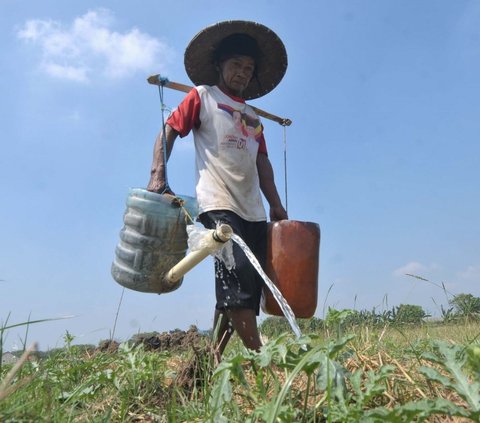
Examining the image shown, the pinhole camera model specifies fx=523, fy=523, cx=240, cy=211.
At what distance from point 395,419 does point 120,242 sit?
250cm

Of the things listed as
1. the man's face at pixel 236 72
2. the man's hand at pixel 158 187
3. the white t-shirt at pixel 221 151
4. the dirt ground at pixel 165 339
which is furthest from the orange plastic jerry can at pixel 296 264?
the dirt ground at pixel 165 339

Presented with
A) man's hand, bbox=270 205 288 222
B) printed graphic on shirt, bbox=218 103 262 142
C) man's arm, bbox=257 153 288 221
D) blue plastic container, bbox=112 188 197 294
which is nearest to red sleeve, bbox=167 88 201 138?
printed graphic on shirt, bbox=218 103 262 142

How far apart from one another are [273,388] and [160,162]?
186 centimetres

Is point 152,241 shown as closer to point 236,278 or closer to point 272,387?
point 236,278

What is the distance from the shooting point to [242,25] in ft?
12.1

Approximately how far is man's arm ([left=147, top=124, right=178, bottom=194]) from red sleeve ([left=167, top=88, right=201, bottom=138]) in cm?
5

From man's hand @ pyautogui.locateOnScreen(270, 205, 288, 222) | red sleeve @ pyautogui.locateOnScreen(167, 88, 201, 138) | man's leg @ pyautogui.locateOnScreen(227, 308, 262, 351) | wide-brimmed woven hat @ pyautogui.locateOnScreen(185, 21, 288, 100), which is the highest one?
wide-brimmed woven hat @ pyautogui.locateOnScreen(185, 21, 288, 100)

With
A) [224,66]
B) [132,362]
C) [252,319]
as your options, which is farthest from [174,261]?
[224,66]

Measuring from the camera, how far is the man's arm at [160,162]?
3322 millimetres

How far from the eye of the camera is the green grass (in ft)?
4.32

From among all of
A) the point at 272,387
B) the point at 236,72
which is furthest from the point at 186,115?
the point at 272,387

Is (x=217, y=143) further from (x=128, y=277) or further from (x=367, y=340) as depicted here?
(x=367, y=340)

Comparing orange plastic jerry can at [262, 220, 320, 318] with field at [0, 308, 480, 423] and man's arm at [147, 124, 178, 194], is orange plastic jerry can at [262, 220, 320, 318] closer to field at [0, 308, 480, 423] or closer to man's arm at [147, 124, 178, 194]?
field at [0, 308, 480, 423]

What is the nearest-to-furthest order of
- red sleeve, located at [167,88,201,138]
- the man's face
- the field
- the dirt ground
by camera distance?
the field
red sleeve, located at [167,88,201,138]
the man's face
the dirt ground
